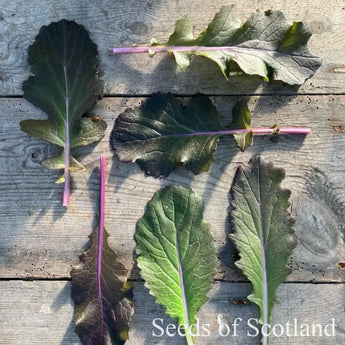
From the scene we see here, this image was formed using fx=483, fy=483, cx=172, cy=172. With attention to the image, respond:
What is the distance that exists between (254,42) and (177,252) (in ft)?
1.58

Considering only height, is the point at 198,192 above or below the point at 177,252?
above

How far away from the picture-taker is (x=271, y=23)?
1.04 metres

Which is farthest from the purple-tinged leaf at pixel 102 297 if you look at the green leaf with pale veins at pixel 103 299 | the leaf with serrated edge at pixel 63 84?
the leaf with serrated edge at pixel 63 84

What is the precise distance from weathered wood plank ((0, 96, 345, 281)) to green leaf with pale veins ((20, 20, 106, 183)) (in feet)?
0.14

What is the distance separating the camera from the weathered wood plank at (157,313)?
3.59 ft

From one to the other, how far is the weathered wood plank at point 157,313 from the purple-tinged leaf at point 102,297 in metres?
0.04

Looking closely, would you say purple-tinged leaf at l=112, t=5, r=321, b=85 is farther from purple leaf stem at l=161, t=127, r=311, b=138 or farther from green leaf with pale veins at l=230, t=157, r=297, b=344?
green leaf with pale veins at l=230, t=157, r=297, b=344

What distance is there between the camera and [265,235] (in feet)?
3.46

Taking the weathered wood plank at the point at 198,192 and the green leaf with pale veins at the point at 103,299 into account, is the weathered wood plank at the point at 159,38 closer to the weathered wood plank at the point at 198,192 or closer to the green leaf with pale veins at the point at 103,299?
the weathered wood plank at the point at 198,192

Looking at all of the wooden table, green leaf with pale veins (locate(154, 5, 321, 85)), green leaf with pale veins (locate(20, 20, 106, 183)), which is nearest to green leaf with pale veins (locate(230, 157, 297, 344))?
the wooden table

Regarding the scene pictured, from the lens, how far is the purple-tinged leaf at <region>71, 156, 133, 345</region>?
1064 mm

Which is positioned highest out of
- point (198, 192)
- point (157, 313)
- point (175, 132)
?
point (175, 132)

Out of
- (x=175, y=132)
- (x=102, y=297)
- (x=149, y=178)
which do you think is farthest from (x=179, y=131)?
(x=102, y=297)

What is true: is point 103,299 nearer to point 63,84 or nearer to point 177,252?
point 177,252
